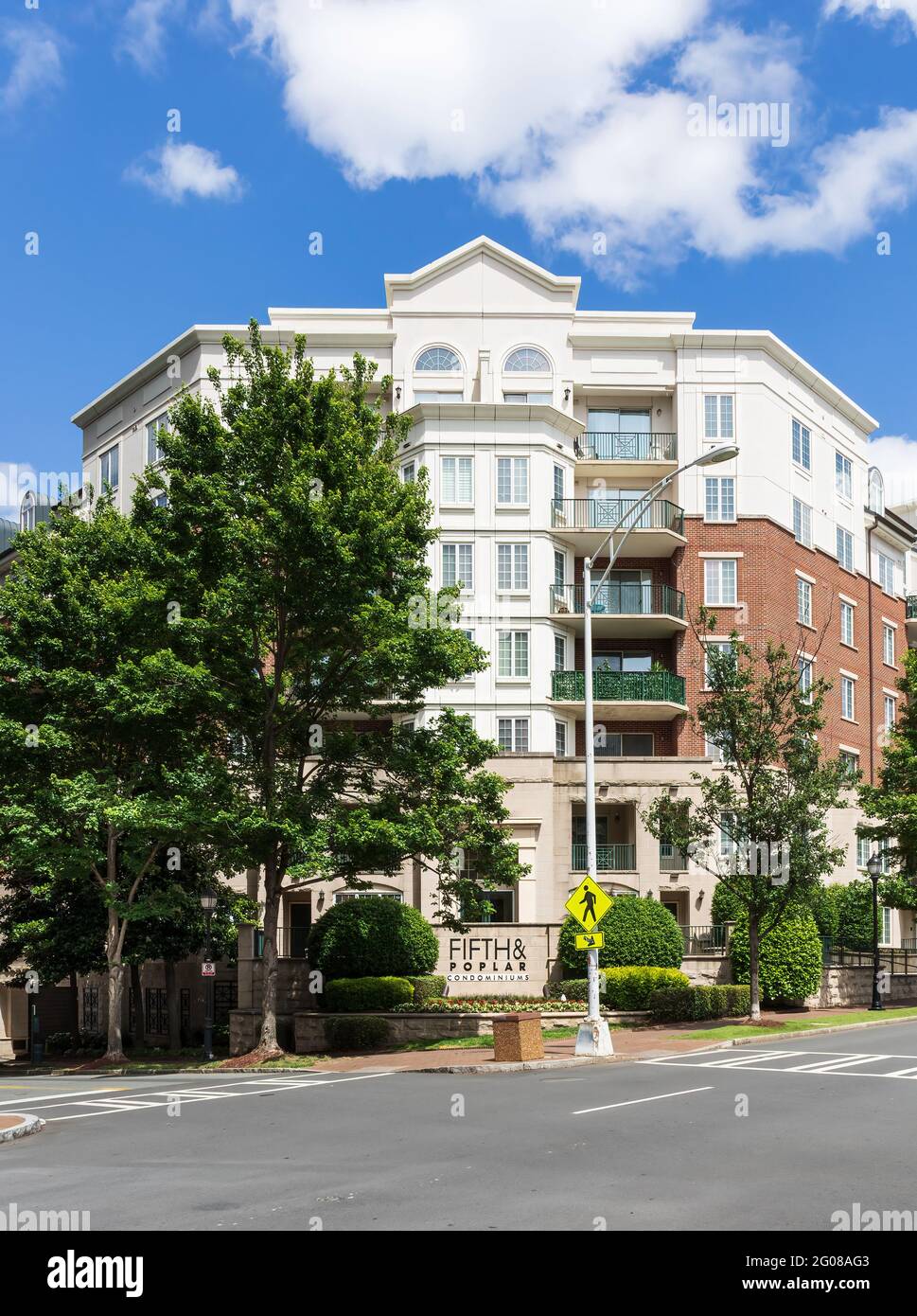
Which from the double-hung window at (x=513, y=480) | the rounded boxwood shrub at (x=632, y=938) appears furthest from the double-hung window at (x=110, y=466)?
the rounded boxwood shrub at (x=632, y=938)

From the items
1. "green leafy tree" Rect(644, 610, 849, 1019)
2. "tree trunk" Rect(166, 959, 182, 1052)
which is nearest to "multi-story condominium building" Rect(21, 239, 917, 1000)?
"tree trunk" Rect(166, 959, 182, 1052)

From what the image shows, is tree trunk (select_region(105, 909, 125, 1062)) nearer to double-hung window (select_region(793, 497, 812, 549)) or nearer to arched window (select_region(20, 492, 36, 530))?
double-hung window (select_region(793, 497, 812, 549))

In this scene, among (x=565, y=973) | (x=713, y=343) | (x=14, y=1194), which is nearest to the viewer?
(x=14, y=1194)

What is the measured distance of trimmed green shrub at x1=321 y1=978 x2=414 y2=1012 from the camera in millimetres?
33531

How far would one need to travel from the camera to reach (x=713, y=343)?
46.7 meters

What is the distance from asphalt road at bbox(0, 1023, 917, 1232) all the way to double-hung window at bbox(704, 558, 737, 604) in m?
24.4

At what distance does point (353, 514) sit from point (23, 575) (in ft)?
38.1

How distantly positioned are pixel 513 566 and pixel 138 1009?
727 inches

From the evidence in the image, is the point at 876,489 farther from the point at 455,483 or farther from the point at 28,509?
the point at 28,509

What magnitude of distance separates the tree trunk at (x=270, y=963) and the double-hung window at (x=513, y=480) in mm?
17072
